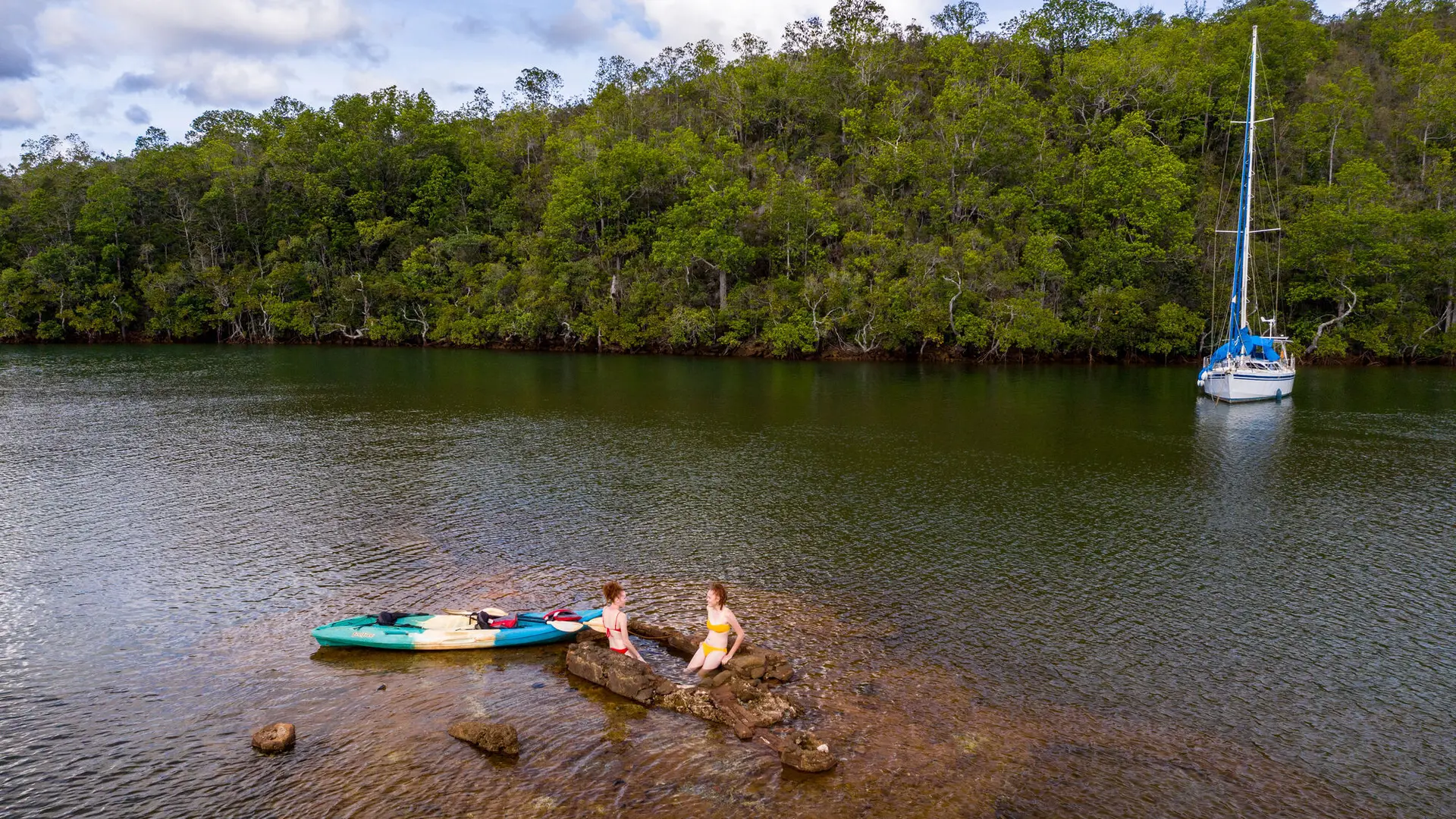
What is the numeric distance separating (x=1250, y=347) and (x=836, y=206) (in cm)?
3603

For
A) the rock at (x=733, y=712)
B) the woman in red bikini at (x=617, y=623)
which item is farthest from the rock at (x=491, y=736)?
the rock at (x=733, y=712)

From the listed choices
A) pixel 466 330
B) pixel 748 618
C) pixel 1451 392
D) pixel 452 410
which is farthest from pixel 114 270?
pixel 1451 392

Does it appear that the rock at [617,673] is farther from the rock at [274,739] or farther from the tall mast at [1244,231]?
the tall mast at [1244,231]

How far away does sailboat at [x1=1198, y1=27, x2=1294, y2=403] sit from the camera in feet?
137

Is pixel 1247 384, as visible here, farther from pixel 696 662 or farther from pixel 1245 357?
pixel 696 662

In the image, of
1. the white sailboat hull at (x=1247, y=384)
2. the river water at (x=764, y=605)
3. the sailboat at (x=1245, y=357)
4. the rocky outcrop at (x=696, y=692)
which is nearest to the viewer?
the river water at (x=764, y=605)

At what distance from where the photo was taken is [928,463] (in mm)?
27516

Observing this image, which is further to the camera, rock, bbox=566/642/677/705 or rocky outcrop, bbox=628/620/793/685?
rocky outcrop, bbox=628/620/793/685

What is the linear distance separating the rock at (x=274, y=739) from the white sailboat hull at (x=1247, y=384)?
148 feet

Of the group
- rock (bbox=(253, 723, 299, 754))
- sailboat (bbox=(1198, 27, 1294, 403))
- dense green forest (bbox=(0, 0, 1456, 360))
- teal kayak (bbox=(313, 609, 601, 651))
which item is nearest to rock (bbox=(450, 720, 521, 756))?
rock (bbox=(253, 723, 299, 754))

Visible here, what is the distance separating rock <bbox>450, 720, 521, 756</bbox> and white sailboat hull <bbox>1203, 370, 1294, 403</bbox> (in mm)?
42948

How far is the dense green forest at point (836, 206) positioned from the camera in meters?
61.4

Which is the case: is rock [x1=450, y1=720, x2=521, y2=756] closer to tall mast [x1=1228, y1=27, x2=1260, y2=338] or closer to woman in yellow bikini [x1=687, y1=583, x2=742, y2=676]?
woman in yellow bikini [x1=687, y1=583, x2=742, y2=676]

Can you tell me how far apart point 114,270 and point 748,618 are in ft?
330
